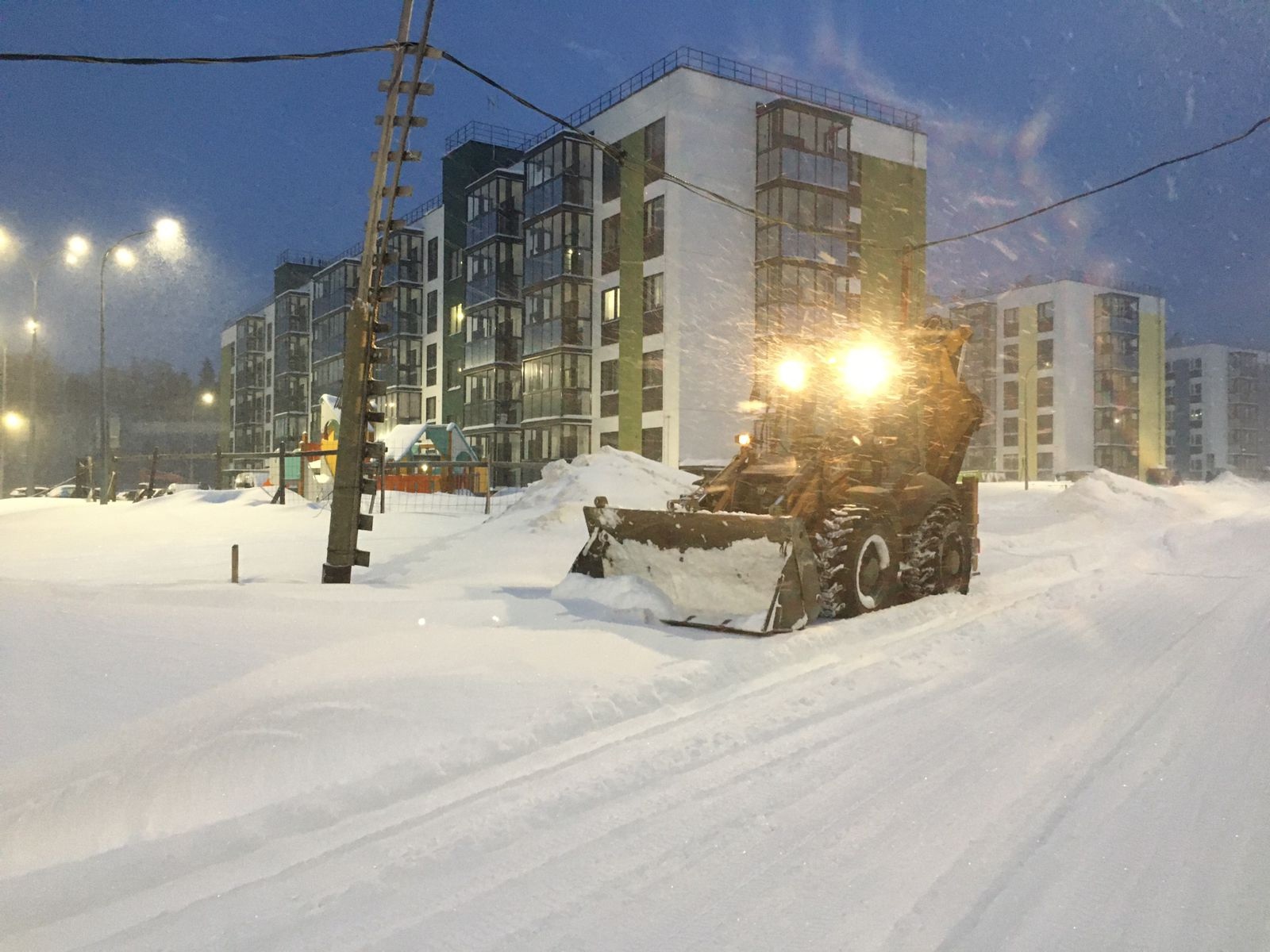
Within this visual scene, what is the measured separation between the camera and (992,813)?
3.55 meters

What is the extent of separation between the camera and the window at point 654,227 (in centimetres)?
3370

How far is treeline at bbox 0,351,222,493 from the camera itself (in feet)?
261

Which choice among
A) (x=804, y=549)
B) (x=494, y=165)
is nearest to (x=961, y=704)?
(x=804, y=549)

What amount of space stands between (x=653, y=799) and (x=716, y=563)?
13.2 ft

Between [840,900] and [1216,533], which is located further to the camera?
[1216,533]

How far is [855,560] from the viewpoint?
7.73m

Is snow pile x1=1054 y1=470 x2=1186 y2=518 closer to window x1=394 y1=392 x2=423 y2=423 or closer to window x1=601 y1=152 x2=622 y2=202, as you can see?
window x1=601 y1=152 x2=622 y2=202

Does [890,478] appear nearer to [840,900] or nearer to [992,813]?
[992,813]

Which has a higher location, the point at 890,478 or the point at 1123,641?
the point at 890,478

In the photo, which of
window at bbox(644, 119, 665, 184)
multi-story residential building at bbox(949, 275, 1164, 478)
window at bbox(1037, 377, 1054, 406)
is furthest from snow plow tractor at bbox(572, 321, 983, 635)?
window at bbox(1037, 377, 1054, 406)

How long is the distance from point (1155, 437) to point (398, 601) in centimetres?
7268

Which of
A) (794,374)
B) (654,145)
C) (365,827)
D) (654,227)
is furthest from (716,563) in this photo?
(654,145)

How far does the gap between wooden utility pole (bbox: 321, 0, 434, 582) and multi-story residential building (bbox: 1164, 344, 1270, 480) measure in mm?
102403

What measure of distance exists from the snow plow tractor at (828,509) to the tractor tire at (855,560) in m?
0.01
